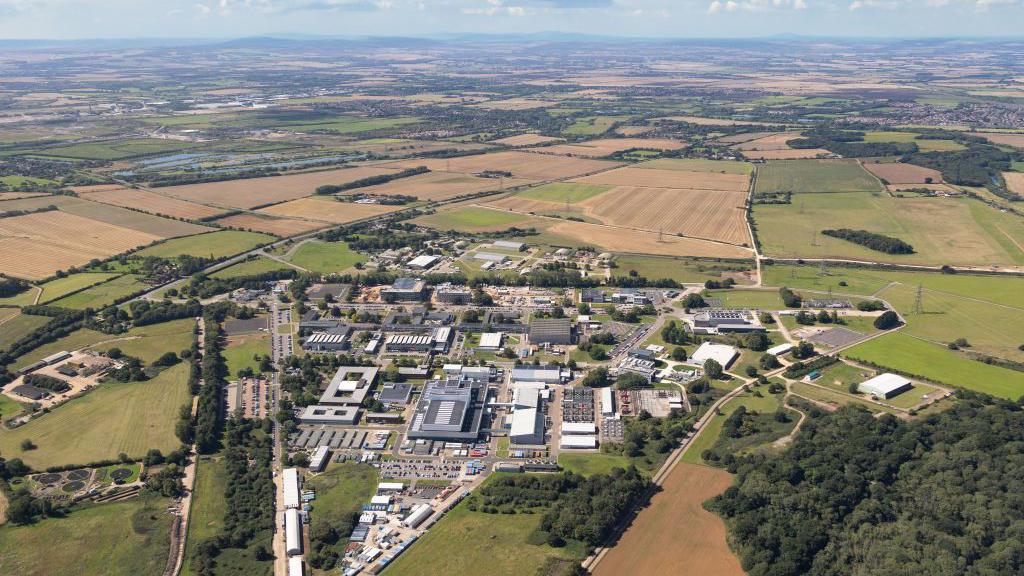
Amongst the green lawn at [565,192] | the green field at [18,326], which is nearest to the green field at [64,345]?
the green field at [18,326]

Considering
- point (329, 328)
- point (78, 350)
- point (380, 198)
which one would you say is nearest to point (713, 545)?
point (329, 328)

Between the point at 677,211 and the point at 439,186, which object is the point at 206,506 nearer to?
the point at 677,211

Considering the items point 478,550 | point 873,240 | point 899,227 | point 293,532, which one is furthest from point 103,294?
point 899,227

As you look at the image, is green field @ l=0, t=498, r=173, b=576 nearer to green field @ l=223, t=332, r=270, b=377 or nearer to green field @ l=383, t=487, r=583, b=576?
green field @ l=383, t=487, r=583, b=576

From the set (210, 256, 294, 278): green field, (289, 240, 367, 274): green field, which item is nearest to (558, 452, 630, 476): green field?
(289, 240, 367, 274): green field

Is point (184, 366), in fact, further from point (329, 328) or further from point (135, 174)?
point (135, 174)

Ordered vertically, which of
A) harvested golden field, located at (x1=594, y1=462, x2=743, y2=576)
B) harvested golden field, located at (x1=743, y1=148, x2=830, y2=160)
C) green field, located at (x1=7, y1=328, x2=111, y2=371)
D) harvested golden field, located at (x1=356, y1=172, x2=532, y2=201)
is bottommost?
harvested golden field, located at (x1=594, y1=462, x2=743, y2=576)

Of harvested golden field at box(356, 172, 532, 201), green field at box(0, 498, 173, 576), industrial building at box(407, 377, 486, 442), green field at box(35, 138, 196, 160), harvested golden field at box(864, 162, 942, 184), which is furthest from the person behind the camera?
green field at box(35, 138, 196, 160)
